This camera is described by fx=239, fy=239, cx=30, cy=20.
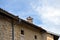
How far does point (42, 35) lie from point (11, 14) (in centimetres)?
797

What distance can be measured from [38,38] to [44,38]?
129 centimetres

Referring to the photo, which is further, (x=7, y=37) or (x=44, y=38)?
(x=44, y=38)

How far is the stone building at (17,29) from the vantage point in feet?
71.2

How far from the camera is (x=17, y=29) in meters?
23.9

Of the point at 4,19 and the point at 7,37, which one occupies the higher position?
the point at 4,19

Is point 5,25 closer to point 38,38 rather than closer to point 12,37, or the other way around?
point 12,37

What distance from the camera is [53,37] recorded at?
3238 cm

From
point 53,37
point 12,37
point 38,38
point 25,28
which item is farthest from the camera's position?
point 53,37

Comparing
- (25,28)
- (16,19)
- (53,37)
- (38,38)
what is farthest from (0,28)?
(53,37)

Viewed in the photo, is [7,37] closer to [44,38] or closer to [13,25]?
[13,25]

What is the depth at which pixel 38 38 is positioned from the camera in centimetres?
2816

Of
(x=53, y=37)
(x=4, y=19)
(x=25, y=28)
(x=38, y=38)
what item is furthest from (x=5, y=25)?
(x=53, y=37)

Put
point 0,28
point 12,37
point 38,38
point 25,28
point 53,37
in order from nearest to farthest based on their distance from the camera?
1. point 0,28
2. point 12,37
3. point 25,28
4. point 38,38
5. point 53,37

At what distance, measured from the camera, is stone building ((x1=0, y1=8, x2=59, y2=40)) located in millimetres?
21688
